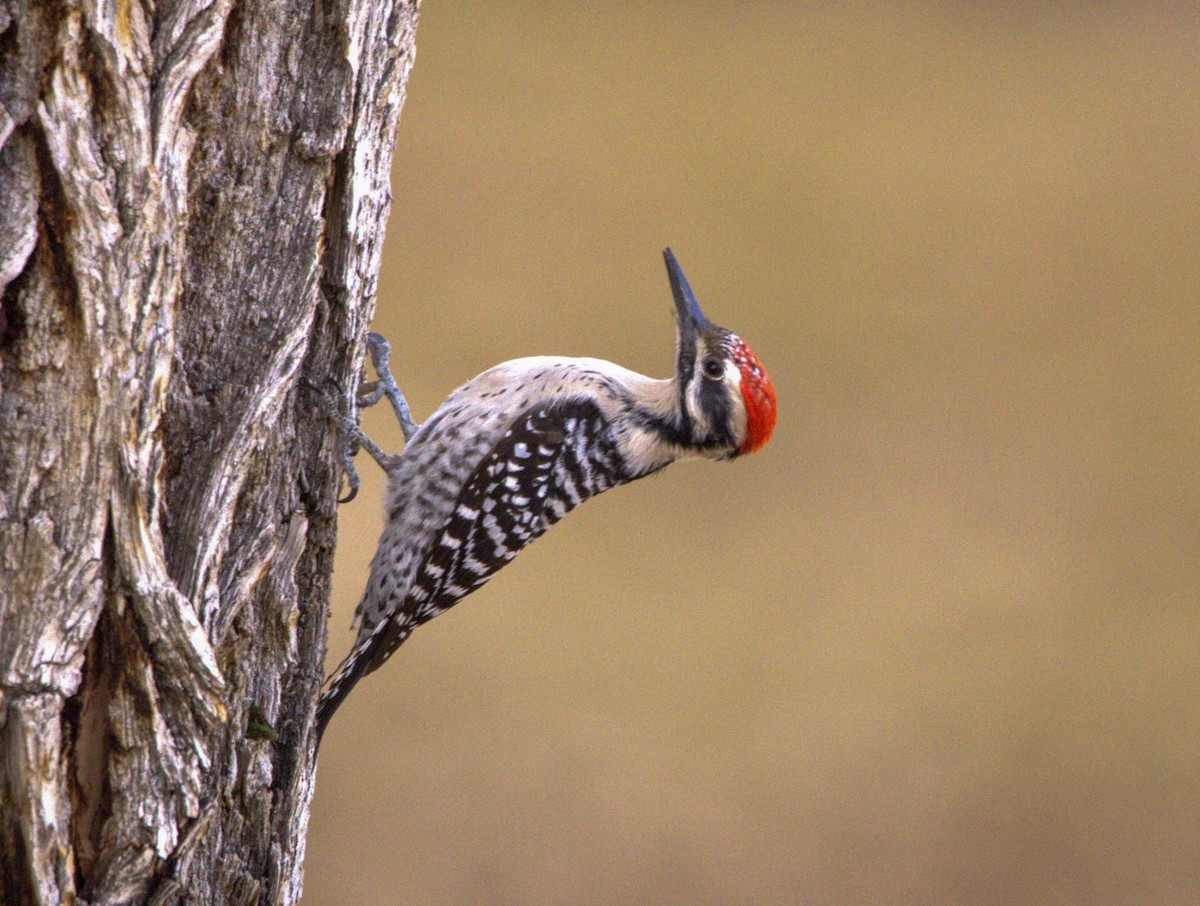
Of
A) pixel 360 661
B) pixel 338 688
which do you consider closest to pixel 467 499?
pixel 360 661

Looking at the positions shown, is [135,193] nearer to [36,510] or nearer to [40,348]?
[40,348]

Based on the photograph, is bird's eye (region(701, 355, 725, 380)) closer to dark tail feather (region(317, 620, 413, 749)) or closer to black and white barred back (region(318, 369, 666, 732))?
black and white barred back (region(318, 369, 666, 732))

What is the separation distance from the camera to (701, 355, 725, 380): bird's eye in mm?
3279

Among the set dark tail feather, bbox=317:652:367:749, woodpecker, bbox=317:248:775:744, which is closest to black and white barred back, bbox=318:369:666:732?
woodpecker, bbox=317:248:775:744

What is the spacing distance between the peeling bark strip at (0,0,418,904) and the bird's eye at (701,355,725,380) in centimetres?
149

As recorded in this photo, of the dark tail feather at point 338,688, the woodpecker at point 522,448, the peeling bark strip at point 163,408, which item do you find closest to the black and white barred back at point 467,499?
the woodpecker at point 522,448

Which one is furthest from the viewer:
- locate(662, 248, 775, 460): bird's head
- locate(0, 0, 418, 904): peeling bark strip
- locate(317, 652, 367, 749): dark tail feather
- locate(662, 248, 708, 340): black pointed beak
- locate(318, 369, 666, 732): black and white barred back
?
locate(662, 248, 708, 340): black pointed beak

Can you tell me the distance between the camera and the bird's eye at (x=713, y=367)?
3.28 meters

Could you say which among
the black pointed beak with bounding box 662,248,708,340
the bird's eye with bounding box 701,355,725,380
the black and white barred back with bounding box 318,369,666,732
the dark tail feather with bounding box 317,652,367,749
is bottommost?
the dark tail feather with bounding box 317,652,367,749

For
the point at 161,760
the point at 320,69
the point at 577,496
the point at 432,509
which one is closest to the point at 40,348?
the point at 161,760

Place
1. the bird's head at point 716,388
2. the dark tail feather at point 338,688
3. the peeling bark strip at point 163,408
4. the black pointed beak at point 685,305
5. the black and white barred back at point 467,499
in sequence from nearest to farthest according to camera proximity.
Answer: the peeling bark strip at point 163,408 < the dark tail feather at point 338,688 < the black and white barred back at point 467,499 < the bird's head at point 716,388 < the black pointed beak at point 685,305

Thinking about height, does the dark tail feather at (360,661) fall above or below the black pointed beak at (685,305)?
below

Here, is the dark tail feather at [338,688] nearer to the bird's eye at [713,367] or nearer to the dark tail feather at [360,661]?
the dark tail feather at [360,661]

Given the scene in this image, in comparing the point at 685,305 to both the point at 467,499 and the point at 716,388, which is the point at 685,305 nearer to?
the point at 716,388
